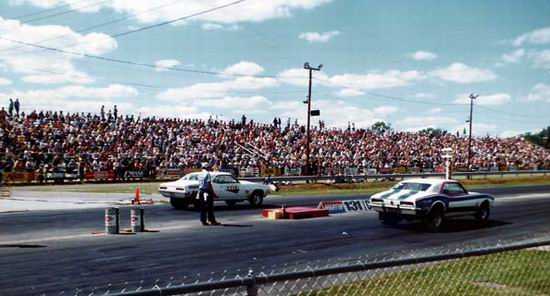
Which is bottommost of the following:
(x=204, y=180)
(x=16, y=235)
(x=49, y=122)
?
(x=16, y=235)

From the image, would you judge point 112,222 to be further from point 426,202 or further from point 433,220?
point 433,220

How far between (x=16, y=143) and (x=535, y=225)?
28.8 metres

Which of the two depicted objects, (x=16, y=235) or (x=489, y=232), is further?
(x=489, y=232)

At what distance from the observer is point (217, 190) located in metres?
22.6

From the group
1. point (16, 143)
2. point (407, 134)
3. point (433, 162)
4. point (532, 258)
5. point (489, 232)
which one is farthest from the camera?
point (407, 134)

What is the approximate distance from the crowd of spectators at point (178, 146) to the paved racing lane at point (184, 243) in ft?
52.4

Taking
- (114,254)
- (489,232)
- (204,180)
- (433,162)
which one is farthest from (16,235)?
(433,162)

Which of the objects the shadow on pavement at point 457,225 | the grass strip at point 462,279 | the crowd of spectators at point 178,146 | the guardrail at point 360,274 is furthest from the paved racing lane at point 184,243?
the crowd of spectators at point 178,146

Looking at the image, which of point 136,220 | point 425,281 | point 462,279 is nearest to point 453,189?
point 462,279

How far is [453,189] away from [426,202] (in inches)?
68.5

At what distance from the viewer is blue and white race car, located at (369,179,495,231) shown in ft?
55.5

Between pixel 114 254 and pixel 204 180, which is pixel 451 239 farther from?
pixel 114 254

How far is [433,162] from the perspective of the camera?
56.8 metres

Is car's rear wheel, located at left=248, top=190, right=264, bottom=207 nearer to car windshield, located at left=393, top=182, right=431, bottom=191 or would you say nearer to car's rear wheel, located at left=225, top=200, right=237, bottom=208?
car's rear wheel, located at left=225, top=200, right=237, bottom=208
